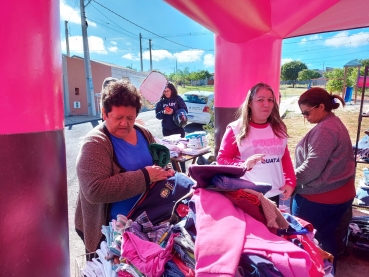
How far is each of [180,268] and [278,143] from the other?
4.35ft

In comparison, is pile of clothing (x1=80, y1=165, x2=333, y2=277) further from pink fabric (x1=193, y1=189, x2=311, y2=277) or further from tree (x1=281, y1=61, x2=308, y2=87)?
tree (x1=281, y1=61, x2=308, y2=87)

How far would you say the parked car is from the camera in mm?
9766

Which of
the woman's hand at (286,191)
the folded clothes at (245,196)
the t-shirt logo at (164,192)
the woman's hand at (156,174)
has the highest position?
the folded clothes at (245,196)

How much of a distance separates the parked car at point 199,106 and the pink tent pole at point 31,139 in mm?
8452

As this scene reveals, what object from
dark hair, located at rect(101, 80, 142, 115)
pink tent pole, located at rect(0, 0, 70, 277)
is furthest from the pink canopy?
pink tent pole, located at rect(0, 0, 70, 277)

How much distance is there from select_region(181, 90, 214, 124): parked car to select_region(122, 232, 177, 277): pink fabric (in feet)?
28.8

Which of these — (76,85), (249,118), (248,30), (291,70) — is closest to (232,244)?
(249,118)

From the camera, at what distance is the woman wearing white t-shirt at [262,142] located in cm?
192

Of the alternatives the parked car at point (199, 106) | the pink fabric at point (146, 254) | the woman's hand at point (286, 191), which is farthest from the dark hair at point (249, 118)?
the parked car at point (199, 106)

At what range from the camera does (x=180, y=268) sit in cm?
91

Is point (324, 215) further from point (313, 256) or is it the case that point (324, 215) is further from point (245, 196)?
point (245, 196)

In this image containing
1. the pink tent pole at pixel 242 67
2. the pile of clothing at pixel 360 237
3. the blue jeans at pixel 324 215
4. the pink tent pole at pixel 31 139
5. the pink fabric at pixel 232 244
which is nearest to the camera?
the pink fabric at pixel 232 244

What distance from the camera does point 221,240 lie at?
2.69 ft

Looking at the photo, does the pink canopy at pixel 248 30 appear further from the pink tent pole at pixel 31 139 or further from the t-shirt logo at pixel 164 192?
the t-shirt logo at pixel 164 192
